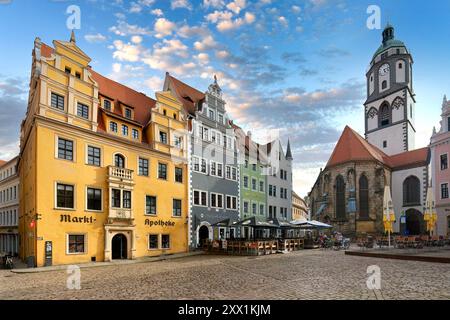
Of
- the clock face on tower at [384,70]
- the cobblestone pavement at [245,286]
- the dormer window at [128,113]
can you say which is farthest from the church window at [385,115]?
the cobblestone pavement at [245,286]

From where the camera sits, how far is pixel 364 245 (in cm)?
3234

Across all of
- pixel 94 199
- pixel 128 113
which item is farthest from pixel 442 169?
pixel 94 199

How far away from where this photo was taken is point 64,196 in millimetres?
22766

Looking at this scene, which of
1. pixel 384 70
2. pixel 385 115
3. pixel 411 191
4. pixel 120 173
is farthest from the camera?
pixel 384 70

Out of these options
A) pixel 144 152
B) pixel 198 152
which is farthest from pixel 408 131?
pixel 144 152

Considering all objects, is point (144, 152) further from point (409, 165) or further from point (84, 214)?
point (409, 165)

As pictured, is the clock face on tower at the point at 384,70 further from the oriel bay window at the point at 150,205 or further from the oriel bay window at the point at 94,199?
the oriel bay window at the point at 94,199

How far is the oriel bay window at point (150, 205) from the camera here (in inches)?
1117

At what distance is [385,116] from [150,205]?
55548mm

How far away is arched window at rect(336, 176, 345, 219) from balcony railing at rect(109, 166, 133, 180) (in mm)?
39646

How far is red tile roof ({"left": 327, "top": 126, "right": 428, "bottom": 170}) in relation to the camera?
54.3 meters

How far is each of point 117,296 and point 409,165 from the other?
55.7 metres

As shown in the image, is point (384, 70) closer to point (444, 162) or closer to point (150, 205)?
point (444, 162)

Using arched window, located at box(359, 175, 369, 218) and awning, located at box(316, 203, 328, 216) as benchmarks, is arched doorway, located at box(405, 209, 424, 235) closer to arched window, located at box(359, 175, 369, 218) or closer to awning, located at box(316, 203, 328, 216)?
arched window, located at box(359, 175, 369, 218)
